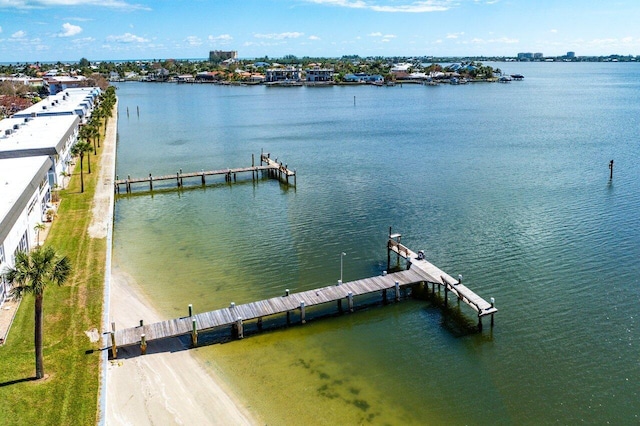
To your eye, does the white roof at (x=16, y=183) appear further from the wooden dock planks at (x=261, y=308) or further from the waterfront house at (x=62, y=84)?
the waterfront house at (x=62, y=84)

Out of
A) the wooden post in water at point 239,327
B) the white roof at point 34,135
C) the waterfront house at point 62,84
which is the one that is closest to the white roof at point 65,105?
the white roof at point 34,135

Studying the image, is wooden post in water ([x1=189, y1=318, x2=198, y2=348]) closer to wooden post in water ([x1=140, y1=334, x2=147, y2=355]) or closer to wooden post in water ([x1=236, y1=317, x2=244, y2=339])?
wooden post in water ([x1=236, y1=317, x2=244, y2=339])

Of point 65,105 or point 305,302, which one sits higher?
point 65,105

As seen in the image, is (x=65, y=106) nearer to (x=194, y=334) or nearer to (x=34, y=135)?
(x=34, y=135)

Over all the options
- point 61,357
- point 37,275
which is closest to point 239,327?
point 61,357

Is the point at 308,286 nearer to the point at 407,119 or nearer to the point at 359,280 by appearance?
the point at 359,280

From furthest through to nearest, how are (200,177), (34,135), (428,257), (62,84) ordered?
(62,84)
(200,177)
(34,135)
(428,257)
